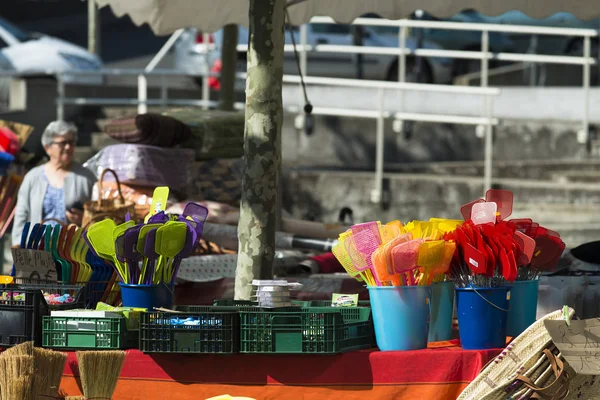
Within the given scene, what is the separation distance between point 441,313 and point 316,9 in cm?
409

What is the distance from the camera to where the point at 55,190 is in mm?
8391

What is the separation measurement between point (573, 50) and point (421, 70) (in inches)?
131

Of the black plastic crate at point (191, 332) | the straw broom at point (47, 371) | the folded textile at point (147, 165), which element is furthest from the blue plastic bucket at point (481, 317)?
the folded textile at point (147, 165)

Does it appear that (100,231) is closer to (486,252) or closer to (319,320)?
(319,320)

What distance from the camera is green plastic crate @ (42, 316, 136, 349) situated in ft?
17.4

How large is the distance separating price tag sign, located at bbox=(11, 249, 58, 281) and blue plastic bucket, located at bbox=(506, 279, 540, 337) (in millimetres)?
2243

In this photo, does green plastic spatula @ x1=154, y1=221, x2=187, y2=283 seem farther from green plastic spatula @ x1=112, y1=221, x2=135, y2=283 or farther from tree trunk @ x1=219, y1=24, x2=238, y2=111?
tree trunk @ x1=219, y1=24, x2=238, y2=111

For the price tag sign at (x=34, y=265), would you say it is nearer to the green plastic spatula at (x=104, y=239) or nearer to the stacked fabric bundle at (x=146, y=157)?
the green plastic spatula at (x=104, y=239)

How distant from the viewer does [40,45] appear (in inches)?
749

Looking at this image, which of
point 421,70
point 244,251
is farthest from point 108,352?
point 421,70

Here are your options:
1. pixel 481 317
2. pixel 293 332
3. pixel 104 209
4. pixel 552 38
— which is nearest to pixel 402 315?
pixel 481 317

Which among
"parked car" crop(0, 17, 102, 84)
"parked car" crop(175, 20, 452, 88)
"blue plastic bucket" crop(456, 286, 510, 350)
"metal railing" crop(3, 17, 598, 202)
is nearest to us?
"blue plastic bucket" crop(456, 286, 510, 350)

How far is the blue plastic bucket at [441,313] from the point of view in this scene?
18.0 ft

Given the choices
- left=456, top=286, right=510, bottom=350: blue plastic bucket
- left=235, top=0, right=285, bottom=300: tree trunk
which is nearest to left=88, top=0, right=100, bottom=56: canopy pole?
left=235, top=0, right=285, bottom=300: tree trunk
